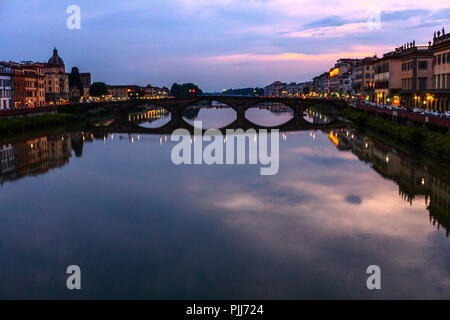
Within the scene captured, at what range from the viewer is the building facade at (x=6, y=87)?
85438mm

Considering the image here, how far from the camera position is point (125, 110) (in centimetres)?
9800

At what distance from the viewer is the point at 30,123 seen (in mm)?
64812

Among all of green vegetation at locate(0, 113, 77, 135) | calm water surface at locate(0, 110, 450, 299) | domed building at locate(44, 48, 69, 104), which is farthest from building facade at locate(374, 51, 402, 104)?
domed building at locate(44, 48, 69, 104)

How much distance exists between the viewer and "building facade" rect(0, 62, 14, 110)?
280ft

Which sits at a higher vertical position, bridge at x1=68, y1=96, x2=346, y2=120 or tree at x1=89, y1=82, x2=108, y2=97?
tree at x1=89, y1=82, x2=108, y2=97

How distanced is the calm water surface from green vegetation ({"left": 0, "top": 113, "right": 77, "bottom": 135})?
73.5 feet

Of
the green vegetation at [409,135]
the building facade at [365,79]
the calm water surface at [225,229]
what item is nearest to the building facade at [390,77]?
the building facade at [365,79]

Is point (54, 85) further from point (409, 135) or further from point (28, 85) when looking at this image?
point (409, 135)

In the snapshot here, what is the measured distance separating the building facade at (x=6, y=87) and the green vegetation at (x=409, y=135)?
59.3 metres

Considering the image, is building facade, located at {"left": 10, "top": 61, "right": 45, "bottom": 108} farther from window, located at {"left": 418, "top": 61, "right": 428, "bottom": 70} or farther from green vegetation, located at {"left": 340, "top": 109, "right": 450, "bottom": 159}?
window, located at {"left": 418, "top": 61, "right": 428, "bottom": 70}

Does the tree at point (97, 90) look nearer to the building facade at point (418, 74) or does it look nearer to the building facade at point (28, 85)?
the building facade at point (28, 85)
